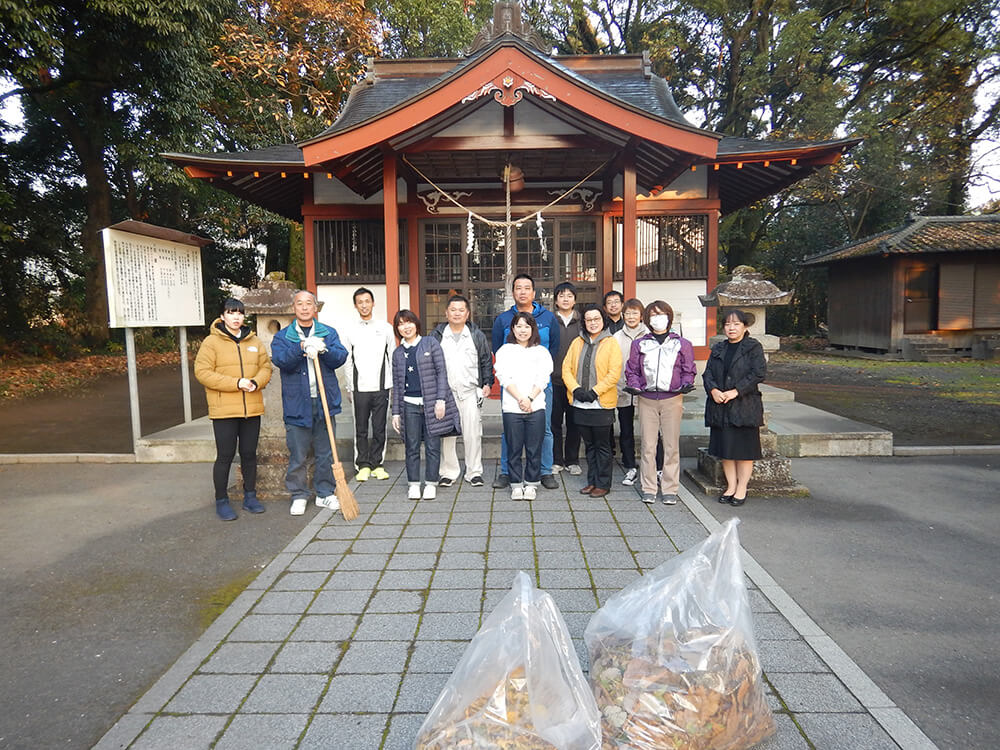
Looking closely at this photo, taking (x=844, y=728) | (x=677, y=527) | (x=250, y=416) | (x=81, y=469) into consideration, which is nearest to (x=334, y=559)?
(x=250, y=416)

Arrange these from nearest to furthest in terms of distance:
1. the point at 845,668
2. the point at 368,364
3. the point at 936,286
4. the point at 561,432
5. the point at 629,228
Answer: the point at 845,668 → the point at 368,364 → the point at 561,432 → the point at 629,228 → the point at 936,286

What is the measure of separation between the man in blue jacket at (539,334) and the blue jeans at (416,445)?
63 centimetres

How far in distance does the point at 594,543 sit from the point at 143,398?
11.3m

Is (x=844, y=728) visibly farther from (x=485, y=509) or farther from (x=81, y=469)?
(x=81, y=469)

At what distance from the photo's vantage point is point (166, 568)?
13.4ft

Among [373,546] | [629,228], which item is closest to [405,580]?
[373,546]

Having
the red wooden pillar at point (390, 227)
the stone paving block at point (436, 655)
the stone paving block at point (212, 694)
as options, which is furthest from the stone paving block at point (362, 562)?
the red wooden pillar at point (390, 227)

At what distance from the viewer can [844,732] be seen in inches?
91.7

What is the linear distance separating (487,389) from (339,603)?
2.66 meters

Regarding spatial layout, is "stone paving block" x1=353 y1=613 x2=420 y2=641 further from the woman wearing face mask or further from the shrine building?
the shrine building

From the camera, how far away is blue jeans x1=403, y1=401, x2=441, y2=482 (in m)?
5.39

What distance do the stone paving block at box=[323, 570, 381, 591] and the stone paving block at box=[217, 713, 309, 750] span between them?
3.82ft

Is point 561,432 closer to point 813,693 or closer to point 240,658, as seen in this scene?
point 813,693

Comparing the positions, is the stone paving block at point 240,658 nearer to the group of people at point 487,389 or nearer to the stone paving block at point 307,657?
the stone paving block at point 307,657
